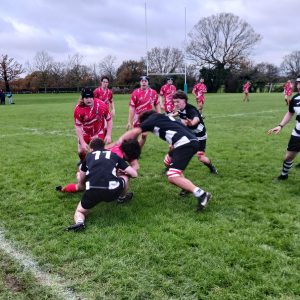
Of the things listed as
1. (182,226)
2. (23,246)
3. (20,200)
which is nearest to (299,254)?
(182,226)

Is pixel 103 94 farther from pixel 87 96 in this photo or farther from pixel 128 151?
pixel 128 151

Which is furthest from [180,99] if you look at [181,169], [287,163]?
[287,163]

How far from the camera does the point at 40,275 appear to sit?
359cm

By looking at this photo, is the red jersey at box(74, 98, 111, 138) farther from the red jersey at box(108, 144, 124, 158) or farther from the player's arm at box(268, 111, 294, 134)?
the player's arm at box(268, 111, 294, 134)

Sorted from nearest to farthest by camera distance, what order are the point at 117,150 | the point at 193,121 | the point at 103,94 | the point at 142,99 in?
the point at 117,150, the point at 193,121, the point at 142,99, the point at 103,94

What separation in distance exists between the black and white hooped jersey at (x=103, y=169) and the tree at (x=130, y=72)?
6652cm

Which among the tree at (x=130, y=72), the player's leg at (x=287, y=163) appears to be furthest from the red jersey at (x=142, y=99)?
the tree at (x=130, y=72)

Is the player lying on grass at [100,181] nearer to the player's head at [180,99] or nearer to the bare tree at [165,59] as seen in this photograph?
the player's head at [180,99]

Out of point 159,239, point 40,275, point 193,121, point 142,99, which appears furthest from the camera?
point 142,99

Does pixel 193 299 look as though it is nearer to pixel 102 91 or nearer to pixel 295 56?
pixel 102 91

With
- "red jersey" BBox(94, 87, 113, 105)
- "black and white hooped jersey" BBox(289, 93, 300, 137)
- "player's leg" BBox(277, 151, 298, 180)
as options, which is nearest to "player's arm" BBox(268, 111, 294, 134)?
"black and white hooped jersey" BBox(289, 93, 300, 137)

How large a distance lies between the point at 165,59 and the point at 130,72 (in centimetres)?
1450

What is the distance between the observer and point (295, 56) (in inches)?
3531

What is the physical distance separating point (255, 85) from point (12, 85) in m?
44.8
